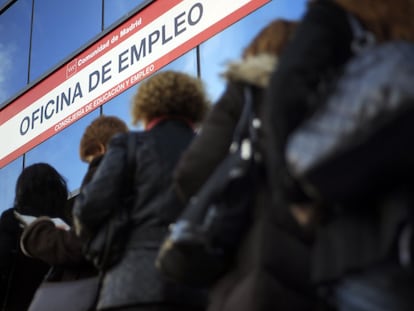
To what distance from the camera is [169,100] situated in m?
3.03

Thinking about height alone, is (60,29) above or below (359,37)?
above

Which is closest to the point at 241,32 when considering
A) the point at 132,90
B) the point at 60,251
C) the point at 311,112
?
the point at 132,90

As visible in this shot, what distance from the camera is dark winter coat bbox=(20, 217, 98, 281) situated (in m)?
3.17

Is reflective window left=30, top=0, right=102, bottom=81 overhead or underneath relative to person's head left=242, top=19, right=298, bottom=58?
overhead

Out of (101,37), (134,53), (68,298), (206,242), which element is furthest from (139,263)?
(101,37)

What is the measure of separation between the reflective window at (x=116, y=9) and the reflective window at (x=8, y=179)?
6.32ft

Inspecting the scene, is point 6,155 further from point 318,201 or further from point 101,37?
point 318,201

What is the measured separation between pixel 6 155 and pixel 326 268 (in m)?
8.03

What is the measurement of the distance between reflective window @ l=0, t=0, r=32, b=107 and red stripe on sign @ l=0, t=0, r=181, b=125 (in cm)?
100

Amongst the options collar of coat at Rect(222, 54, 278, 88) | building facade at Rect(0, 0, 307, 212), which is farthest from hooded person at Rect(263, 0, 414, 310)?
building facade at Rect(0, 0, 307, 212)

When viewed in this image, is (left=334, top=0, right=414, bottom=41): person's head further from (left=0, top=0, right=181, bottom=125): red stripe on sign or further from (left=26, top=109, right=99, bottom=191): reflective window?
(left=26, top=109, right=99, bottom=191): reflective window

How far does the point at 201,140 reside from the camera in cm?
230

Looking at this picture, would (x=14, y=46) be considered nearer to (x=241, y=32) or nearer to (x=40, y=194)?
(x=241, y=32)

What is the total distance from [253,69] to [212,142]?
0.85 ft
